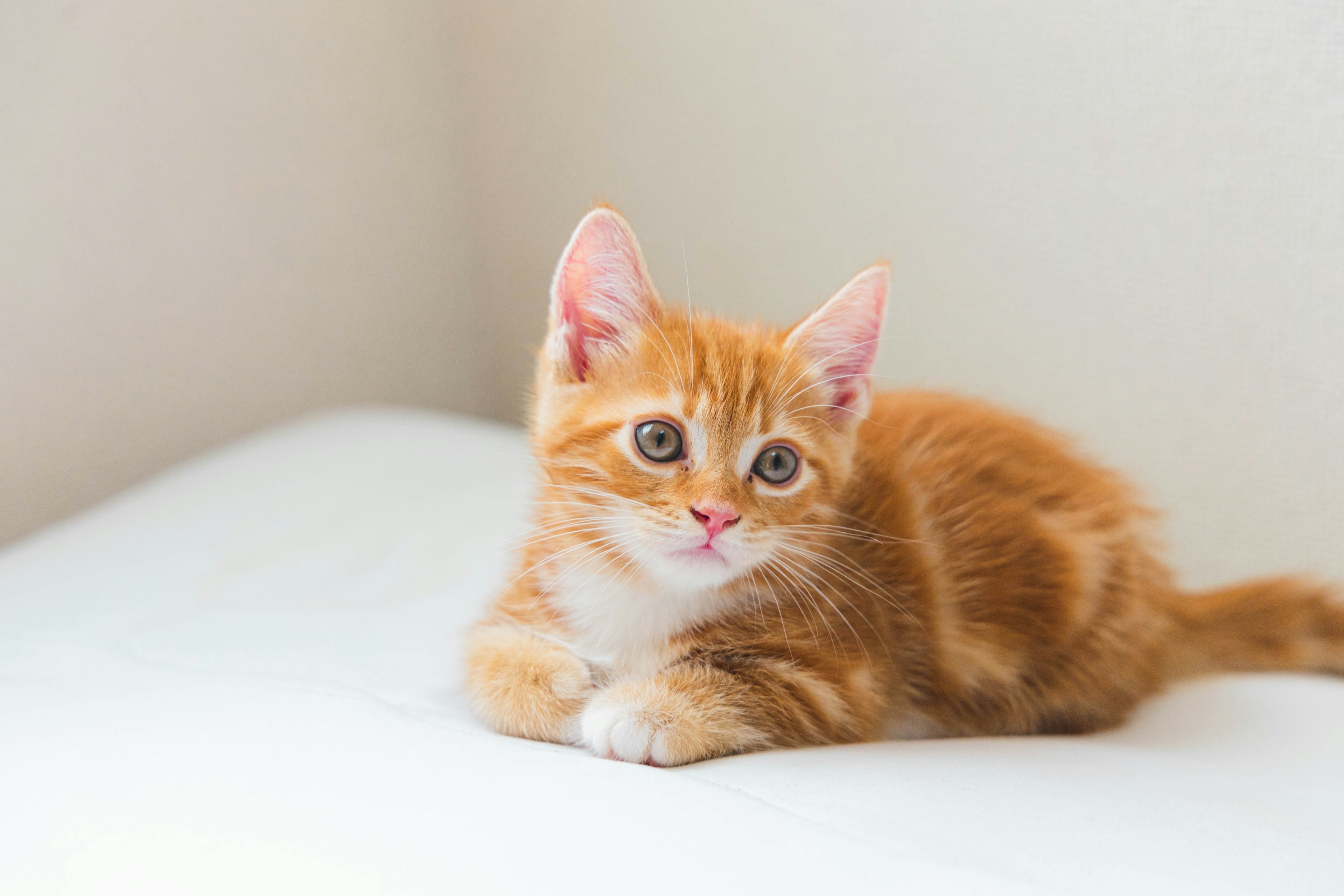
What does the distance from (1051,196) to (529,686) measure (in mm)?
1316

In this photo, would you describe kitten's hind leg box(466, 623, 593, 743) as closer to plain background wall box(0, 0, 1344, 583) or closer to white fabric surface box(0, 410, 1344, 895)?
white fabric surface box(0, 410, 1344, 895)

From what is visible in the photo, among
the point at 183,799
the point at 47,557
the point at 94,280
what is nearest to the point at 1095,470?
the point at 183,799

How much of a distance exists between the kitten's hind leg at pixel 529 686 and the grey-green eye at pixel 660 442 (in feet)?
0.89

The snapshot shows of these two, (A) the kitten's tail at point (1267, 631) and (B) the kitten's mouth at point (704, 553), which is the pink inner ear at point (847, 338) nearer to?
(B) the kitten's mouth at point (704, 553)

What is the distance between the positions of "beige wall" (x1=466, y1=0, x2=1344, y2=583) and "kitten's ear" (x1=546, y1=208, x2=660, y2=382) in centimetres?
95

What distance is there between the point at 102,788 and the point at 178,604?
64 cm

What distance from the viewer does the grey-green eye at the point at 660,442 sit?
120 centimetres

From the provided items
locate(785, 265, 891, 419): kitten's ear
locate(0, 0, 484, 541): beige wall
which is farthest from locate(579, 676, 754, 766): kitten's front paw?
locate(0, 0, 484, 541): beige wall

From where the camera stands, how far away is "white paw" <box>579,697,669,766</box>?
43.0 inches

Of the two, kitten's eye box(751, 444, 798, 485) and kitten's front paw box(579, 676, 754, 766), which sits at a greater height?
kitten's eye box(751, 444, 798, 485)

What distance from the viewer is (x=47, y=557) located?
65.2 inches

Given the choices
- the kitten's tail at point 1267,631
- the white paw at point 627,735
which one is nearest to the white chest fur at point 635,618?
the white paw at point 627,735

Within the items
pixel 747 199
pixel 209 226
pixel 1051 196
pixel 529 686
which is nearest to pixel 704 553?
pixel 529 686

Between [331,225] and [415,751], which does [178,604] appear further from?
[331,225]
